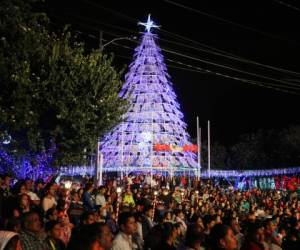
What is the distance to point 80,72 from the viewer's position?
20.8 meters

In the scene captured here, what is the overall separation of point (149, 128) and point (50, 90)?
1047 inches


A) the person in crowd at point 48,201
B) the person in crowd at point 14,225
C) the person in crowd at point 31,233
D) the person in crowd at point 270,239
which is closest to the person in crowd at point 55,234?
the person in crowd at point 14,225

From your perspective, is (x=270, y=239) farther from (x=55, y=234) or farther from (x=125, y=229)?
(x=55, y=234)

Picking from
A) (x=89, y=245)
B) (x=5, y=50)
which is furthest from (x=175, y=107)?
(x=89, y=245)

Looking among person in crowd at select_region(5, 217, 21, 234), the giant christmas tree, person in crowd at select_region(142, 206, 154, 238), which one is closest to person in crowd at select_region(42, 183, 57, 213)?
person in crowd at select_region(142, 206, 154, 238)

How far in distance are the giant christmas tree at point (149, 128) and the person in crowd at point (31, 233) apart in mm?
36960

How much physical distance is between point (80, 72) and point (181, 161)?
89.6ft

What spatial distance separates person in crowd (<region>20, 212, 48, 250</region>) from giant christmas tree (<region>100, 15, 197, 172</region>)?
1455 inches

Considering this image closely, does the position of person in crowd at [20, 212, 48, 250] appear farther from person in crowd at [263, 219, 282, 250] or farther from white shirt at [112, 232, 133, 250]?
person in crowd at [263, 219, 282, 250]

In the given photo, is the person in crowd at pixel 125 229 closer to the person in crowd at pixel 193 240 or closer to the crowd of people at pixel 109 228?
the crowd of people at pixel 109 228

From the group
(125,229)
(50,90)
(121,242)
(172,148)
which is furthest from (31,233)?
(172,148)

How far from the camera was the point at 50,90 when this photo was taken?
19.9 metres

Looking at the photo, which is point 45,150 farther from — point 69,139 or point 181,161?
point 181,161

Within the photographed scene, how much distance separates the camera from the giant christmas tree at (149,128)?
45438 mm
